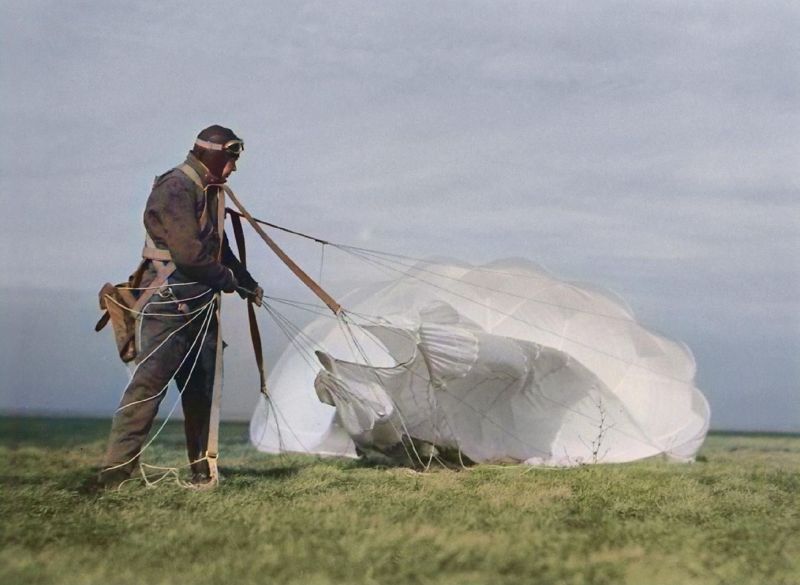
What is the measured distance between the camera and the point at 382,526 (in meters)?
6.06

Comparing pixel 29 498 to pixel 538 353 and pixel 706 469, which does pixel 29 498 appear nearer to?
pixel 538 353

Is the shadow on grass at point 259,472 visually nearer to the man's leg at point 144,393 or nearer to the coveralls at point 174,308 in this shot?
the coveralls at point 174,308

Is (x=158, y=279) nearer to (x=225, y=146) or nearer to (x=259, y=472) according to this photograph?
(x=225, y=146)

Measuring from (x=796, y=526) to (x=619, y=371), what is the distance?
20.8 feet

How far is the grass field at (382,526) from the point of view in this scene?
5.03 meters

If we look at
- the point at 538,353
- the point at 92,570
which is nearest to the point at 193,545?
the point at 92,570

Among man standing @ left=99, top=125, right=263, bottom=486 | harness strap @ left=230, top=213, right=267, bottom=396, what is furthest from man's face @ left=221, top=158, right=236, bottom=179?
harness strap @ left=230, top=213, right=267, bottom=396

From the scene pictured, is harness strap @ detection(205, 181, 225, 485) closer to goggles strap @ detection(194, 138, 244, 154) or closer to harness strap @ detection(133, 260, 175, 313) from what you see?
goggles strap @ detection(194, 138, 244, 154)

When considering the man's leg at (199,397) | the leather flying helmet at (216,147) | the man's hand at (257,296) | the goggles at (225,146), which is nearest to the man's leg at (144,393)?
the man's leg at (199,397)

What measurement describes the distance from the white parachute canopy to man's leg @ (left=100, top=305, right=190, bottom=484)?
1.75 meters

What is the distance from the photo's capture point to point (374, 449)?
10328 mm

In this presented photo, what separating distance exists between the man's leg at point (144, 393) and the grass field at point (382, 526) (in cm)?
25

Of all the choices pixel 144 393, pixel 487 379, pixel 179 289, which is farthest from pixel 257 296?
pixel 487 379

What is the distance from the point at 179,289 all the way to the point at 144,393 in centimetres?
82
